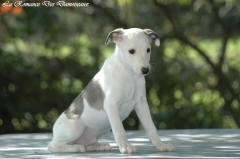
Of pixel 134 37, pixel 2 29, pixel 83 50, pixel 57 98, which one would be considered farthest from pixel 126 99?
pixel 2 29

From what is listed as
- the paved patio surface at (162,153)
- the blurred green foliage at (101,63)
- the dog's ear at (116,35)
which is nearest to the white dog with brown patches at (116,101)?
the dog's ear at (116,35)

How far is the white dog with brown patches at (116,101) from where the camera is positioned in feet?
16.8

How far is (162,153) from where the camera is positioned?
16.8ft

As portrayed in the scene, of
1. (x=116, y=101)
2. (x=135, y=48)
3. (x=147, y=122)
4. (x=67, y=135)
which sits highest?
(x=135, y=48)

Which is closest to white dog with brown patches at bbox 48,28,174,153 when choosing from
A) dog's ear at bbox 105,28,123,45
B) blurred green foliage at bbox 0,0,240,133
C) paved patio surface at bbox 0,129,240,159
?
dog's ear at bbox 105,28,123,45

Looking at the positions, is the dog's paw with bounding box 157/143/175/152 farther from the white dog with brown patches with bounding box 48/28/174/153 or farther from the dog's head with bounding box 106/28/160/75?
the dog's head with bounding box 106/28/160/75

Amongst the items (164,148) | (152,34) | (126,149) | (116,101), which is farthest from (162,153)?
(152,34)

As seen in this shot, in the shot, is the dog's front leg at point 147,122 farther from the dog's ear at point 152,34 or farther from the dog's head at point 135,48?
the dog's ear at point 152,34

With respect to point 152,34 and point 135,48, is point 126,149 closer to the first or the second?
point 135,48

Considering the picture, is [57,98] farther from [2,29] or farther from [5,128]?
[2,29]

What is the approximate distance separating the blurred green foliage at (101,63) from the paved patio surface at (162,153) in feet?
7.63

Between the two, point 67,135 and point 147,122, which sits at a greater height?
point 147,122

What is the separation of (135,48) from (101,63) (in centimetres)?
526

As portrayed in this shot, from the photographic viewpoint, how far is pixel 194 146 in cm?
582
